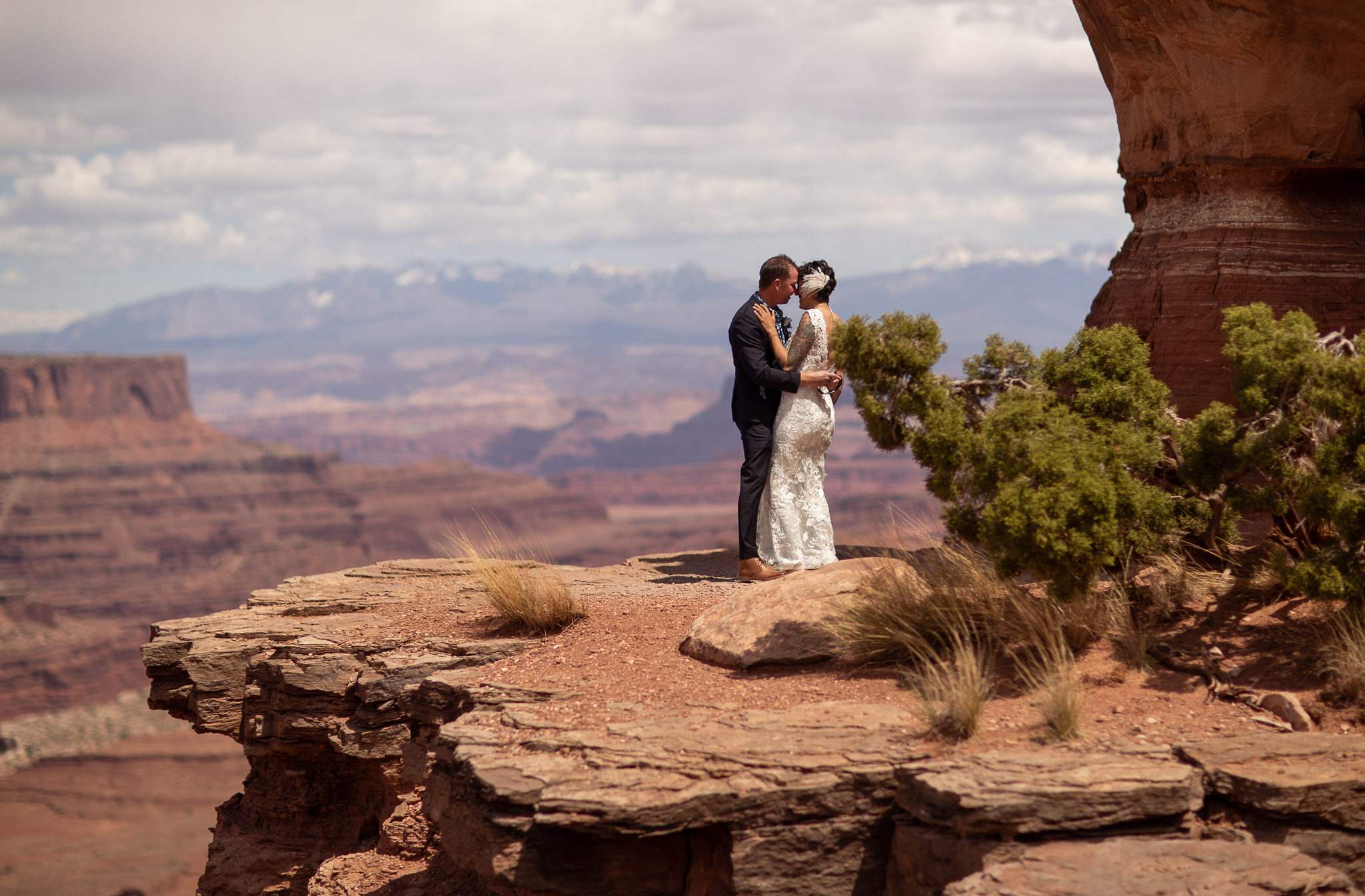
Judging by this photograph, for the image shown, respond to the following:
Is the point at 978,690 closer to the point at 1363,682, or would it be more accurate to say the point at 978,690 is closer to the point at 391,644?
the point at 1363,682

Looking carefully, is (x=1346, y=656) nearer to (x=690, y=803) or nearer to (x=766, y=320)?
(x=690, y=803)

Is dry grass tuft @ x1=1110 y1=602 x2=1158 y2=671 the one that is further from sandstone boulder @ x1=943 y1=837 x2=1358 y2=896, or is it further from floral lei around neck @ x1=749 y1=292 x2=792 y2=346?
floral lei around neck @ x1=749 y1=292 x2=792 y2=346

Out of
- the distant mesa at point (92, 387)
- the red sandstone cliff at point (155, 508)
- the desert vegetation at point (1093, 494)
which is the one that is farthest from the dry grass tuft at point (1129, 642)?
the distant mesa at point (92, 387)

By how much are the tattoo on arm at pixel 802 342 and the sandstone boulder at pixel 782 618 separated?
1.94m

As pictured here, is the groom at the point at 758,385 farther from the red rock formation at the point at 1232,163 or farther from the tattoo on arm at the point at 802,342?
the red rock formation at the point at 1232,163

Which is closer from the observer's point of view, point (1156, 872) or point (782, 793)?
point (1156, 872)

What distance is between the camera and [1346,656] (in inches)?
288

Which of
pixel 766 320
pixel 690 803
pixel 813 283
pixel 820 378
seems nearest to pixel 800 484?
pixel 820 378

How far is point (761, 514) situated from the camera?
36.3 feet

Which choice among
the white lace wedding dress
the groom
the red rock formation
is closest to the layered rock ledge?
the groom

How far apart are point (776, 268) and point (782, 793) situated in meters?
5.10

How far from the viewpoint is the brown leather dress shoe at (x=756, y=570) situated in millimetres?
11031

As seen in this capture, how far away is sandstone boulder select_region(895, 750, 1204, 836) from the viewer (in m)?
6.33

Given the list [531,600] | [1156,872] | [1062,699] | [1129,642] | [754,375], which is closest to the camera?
[1156,872]
